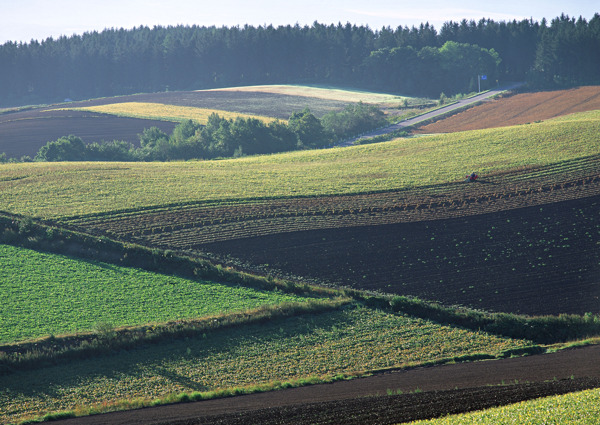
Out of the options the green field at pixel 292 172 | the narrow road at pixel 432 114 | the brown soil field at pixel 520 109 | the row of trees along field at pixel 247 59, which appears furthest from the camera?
the row of trees along field at pixel 247 59

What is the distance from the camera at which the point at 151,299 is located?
129 feet

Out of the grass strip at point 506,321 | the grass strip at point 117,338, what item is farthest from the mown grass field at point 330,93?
the grass strip at point 117,338

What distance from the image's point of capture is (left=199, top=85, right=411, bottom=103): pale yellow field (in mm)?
148000

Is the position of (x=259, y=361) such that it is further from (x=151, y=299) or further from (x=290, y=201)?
(x=290, y=201)

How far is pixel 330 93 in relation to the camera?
157750mm

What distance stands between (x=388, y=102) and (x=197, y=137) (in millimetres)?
61125

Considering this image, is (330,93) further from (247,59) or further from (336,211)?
(336,211)

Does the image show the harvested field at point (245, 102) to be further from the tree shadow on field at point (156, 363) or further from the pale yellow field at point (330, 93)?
the tree shadow on field at point (156, 363)

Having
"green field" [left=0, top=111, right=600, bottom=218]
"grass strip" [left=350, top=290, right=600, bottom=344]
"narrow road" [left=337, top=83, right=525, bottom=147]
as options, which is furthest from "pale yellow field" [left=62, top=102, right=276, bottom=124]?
"grass strip" [left=350, top=290, right=600, bottom=344]

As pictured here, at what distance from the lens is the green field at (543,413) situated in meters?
18.9

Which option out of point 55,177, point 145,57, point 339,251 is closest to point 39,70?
point 145,57

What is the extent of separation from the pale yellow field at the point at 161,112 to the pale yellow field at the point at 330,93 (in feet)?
102

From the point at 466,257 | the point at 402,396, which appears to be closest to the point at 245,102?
the point at 466,257

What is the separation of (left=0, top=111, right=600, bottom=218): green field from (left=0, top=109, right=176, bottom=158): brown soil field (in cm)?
2586
